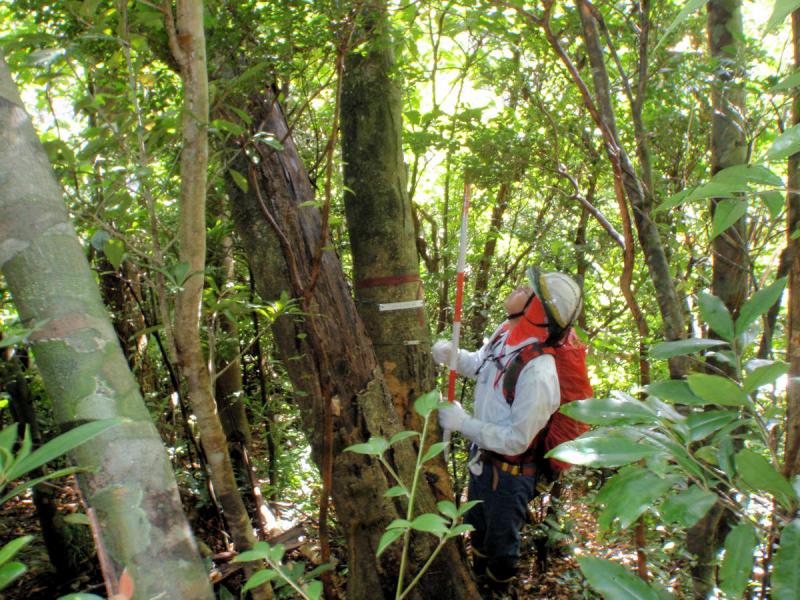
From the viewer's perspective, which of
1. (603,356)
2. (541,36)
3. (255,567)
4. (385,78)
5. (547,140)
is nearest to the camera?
(255,567)

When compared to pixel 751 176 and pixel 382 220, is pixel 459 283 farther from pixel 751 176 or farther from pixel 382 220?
pixel 751 176

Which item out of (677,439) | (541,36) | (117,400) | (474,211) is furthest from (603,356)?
(117,400)

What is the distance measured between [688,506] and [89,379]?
93 cm

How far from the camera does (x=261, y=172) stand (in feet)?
7.90

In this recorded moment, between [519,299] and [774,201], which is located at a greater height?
[774,201]

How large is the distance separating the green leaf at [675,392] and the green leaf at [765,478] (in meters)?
0.20

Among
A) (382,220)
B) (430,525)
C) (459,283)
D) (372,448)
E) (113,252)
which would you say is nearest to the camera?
(430,525)

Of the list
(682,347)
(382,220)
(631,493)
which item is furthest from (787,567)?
(382,220)

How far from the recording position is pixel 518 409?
3.10 m

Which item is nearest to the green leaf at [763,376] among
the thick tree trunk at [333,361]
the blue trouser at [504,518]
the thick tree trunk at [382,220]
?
the thick tree trunk at [333,361]

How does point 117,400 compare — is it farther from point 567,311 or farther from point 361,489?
point 567,311

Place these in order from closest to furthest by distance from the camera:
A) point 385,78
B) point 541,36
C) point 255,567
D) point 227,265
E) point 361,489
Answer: point 255,567 < point 361,489 < point 385,78 < point 541,36 < point 227,265

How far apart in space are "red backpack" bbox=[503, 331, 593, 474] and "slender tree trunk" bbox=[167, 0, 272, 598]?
75.0 inches

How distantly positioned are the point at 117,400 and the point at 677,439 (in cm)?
92
